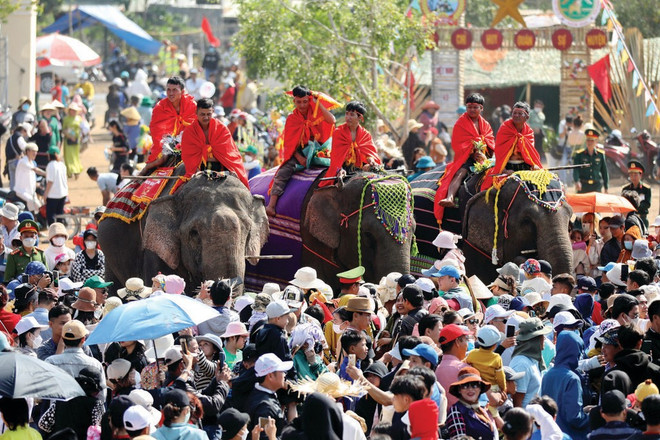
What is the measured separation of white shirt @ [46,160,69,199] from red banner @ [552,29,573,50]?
1256 cm

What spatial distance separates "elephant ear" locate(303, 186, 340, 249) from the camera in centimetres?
1437

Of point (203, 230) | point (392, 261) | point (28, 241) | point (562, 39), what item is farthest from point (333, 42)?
point (203, 230)

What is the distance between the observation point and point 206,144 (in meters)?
13.5

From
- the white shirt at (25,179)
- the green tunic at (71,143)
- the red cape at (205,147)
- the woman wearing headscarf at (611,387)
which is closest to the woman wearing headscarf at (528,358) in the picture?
the woman wearing headscarf at (611,387)

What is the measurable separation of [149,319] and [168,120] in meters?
5.82

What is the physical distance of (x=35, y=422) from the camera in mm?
8938

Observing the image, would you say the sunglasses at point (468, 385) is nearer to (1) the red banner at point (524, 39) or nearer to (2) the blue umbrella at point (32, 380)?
(2) the blue umbrella at point (32, 380)

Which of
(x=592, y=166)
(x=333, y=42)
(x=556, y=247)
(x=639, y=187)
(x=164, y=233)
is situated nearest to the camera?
(x=164, y=233)

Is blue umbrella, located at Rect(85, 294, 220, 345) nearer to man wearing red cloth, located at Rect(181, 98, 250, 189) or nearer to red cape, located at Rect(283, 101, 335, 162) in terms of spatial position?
man wearing red cloth, located at Rect(181, 98, 250, 189)

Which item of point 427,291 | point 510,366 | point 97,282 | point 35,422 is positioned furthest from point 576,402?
point 97,282

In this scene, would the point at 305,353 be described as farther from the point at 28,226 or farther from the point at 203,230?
the point at 28,226

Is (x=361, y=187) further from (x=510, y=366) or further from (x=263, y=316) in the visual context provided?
(x=510, y=366)

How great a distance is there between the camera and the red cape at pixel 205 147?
44.2 feet

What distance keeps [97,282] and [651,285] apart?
180 inches
